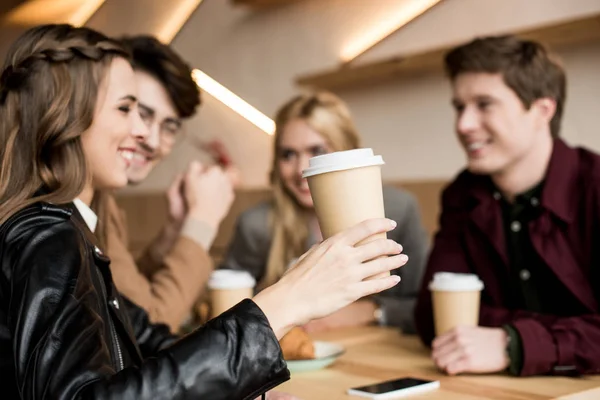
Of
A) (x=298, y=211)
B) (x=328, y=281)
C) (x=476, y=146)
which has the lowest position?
(x=328, y=281)

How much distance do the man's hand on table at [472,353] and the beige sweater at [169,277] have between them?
0.69m

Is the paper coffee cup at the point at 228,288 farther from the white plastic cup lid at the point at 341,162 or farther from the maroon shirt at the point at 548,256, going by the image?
the white plastic cup lid at the point at 341,162

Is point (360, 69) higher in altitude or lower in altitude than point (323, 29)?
lower

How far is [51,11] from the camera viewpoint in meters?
2.71

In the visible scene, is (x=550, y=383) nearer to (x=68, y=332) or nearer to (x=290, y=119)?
(x=68, y=332)

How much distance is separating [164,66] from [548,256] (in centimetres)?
112

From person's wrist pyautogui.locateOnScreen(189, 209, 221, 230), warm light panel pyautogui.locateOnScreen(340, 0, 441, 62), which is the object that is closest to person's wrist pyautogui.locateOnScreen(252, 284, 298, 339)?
person's wrist pyautogui.locateOnScreen(189, 209, 221, 230)

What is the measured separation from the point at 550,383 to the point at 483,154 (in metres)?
0.62

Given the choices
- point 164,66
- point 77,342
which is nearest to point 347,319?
point 164,66

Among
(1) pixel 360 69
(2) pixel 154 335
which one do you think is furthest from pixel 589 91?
(2) pixel 154 335

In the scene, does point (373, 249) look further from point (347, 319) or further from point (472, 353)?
point (347, 319)

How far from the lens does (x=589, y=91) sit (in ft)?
8.35

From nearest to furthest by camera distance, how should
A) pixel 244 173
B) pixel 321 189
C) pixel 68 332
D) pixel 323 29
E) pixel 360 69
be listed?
pixel 68 332 → pixel 321 189 → pixel 360 69 → pixel 323 29 → pixel 244 173

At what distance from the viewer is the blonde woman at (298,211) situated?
7.58 ft
